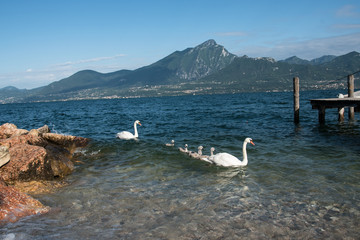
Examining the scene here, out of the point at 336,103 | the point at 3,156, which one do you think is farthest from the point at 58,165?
the point at 336,103

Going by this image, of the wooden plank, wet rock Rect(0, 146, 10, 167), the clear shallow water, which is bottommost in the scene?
the clear shallow water

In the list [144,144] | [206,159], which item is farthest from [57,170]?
[144,144]

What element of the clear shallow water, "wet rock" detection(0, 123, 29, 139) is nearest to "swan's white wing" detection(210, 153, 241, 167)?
the clear shallow water

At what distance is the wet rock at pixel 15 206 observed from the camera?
6660 mm

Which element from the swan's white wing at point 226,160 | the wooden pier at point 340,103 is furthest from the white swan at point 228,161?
the wooden pier at point 340,103

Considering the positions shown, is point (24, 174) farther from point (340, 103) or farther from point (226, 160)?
point (340, 103)

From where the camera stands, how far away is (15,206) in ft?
22.8

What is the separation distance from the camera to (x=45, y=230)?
630 cm

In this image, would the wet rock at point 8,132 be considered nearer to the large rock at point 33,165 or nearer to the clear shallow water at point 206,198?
the clear shallow water at point 206,198

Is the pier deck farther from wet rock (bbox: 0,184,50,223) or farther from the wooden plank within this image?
wet rock (bbox: 0,184,50,223)

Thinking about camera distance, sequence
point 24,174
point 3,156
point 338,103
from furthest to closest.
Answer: point 338,103, point 24,174, point 3,156

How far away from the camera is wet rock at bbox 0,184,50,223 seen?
6660 mm

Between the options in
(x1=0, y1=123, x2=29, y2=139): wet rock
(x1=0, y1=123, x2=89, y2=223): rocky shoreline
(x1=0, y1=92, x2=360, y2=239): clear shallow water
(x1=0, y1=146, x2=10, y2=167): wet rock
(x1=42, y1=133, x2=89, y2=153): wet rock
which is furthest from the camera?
(x1=42, y1=133, x2=89, y2=153): wet rock

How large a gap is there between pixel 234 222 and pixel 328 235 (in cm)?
200
